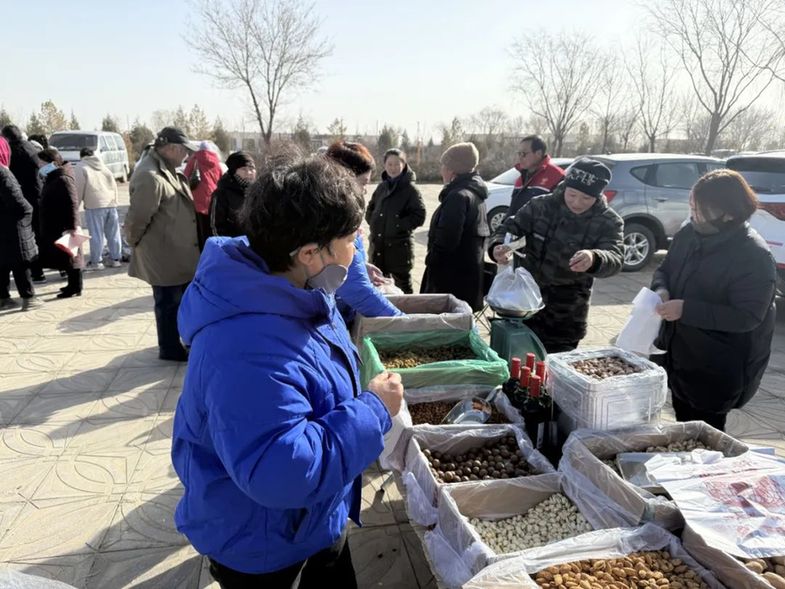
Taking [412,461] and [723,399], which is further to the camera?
[723,399]

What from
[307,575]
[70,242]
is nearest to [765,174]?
[307,575]

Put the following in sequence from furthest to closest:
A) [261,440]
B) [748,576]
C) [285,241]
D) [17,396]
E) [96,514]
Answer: [17,396] < [96,514] < [748,576] < [285,241] < [261,440]

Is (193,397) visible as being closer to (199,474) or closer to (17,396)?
(199,474)

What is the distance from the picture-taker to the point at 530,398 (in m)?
2.40

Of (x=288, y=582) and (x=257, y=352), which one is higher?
(x=257, y=352)

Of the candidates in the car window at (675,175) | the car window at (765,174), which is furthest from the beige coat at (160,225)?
the car window at (675,175)

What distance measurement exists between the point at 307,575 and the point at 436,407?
3.93ft

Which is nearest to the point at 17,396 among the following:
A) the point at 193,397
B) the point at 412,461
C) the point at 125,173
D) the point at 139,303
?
the point at 139,303

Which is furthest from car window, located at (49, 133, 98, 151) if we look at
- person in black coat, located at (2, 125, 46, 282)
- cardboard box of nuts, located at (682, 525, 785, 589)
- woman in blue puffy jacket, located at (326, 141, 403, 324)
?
cardboard box of nuts, located at (682, 525, 785, 589)

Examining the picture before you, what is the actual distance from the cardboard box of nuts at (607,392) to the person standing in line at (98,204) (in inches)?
292

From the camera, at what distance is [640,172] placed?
8883 mm

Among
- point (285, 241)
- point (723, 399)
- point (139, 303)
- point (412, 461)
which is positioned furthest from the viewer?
point (139, 303)

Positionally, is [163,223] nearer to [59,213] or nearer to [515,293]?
[59,213]

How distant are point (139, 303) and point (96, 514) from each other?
4284mm
